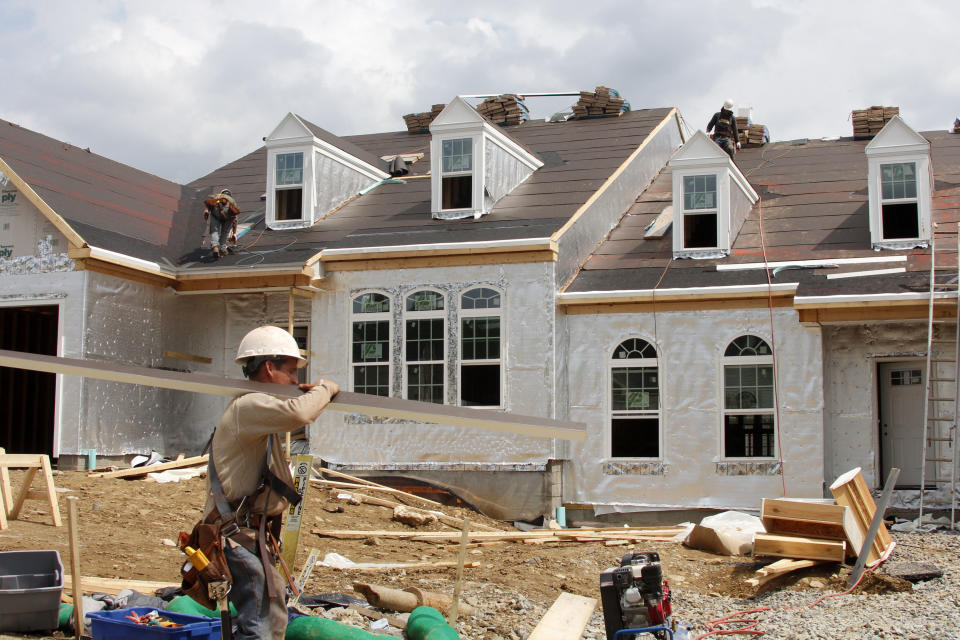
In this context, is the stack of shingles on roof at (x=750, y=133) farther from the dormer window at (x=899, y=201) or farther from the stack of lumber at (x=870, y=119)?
the dormer window at (x=899, y=201)

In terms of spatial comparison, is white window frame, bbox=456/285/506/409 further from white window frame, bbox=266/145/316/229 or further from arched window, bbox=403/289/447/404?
white window frame, bbox=266/145/316/229

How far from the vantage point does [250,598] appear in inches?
209

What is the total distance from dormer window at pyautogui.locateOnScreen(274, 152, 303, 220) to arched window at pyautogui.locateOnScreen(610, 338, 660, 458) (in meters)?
6.42

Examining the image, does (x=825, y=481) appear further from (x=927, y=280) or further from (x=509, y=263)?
(x=509, y=263)

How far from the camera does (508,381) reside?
1614 cm

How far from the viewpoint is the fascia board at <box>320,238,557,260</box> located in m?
15.9

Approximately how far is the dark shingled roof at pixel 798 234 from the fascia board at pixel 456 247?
1.12 metres

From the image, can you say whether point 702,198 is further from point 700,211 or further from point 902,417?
point 902,417

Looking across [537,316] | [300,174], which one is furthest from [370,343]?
[300,174]

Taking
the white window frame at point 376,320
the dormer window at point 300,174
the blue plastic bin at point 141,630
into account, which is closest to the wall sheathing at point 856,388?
the white window frame at point 376,320

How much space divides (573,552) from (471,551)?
1.21 meters

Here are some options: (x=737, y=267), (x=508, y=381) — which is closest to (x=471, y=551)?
(x=508, y=381)

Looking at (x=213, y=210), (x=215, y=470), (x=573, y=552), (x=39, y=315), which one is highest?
(x=213, y=210)

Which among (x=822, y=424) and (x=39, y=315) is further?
(x=39, y=315)
